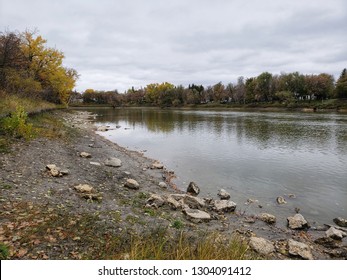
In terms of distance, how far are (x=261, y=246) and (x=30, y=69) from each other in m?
55.2

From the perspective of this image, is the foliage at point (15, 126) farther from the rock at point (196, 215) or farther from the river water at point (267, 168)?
the rock at point (196, 215)

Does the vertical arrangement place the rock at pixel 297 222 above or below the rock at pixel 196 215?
below

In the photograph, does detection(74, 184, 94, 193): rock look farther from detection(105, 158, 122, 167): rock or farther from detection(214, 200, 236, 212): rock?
detection(105, 158, 122, 167): rock

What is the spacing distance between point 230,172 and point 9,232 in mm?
15078

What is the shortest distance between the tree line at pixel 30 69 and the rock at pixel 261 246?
91.8 ft

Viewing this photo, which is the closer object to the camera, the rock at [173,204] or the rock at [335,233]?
the rock at [335,233]

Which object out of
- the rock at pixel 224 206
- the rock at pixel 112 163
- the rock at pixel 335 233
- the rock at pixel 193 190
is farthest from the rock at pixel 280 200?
the rock at pixel 112 163

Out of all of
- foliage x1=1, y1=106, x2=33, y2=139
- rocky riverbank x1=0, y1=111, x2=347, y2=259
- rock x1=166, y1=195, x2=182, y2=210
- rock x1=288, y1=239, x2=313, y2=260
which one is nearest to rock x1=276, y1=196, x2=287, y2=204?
rocky riverbank x1=0, y1=111, x2=347, y2=259

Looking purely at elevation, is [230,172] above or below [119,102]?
below

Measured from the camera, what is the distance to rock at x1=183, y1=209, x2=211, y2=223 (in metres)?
10.1

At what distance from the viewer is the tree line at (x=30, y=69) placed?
28209mm

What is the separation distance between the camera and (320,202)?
44.4 feet
